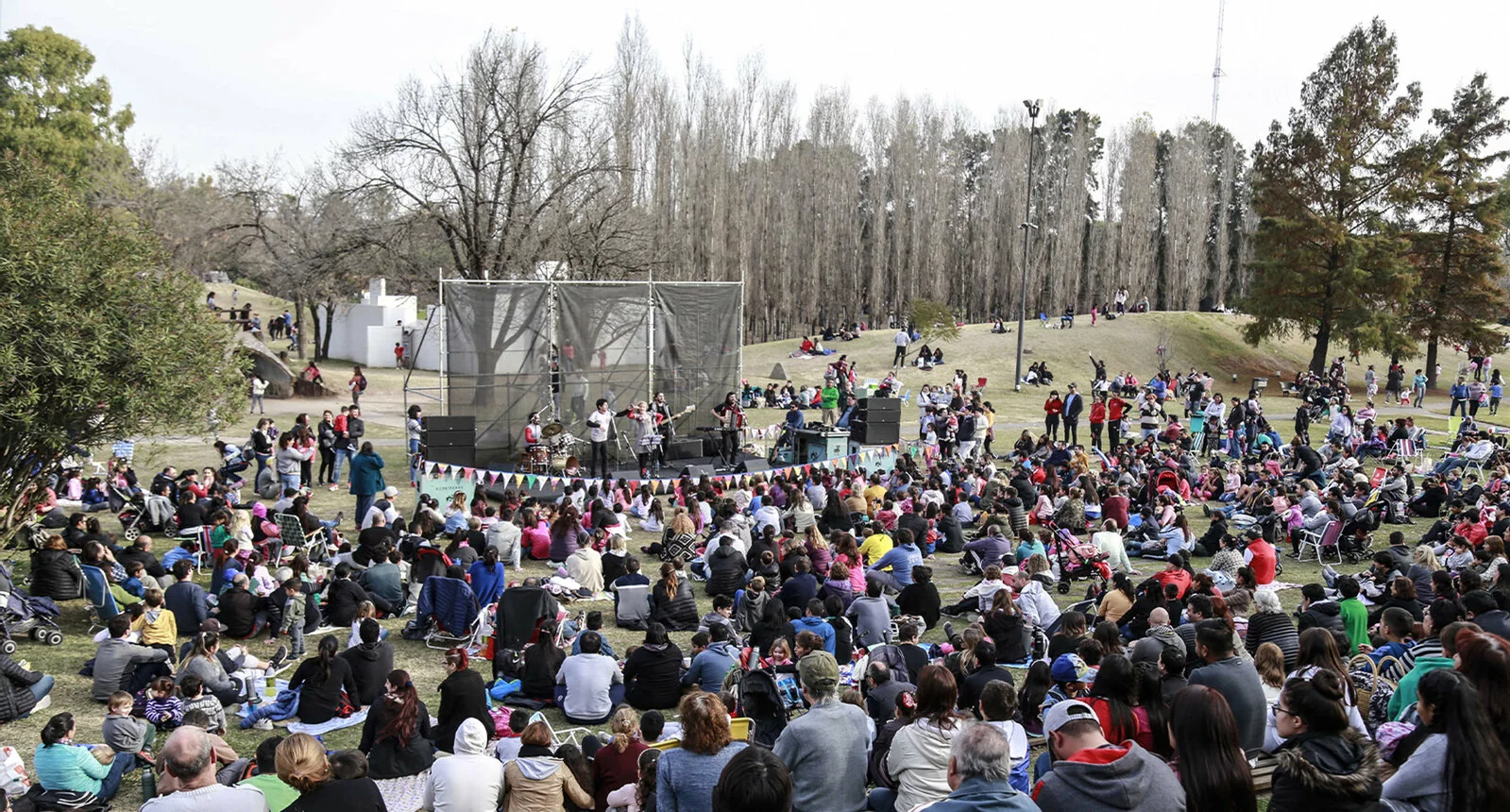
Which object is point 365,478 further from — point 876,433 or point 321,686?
point 876,433

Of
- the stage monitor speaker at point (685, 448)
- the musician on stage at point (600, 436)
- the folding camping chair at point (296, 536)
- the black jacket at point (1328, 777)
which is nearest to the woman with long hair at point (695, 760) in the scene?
the black jacket at point (1328, 777)

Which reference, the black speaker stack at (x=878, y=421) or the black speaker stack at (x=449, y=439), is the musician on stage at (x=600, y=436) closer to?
the black speaker stack at (x=449, y=439)

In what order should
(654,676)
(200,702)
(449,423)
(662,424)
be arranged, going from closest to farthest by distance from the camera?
(200,702), (654,676), (449,423), (662,424)

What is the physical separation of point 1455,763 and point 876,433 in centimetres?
1763

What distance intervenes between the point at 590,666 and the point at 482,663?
2123mm

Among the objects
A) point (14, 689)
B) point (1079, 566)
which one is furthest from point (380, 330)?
point (14, 689)

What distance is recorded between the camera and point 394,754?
660 centimetres

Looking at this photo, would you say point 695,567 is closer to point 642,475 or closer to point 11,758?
point 642,475

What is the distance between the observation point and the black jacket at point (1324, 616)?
8.21 metres

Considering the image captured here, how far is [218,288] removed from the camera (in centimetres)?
5566

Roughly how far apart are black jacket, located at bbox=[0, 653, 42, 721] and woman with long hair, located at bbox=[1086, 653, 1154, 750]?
7.64 metres

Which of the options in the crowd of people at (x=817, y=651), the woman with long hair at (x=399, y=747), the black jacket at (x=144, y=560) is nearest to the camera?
the crowd of people at (x=817, y=651)

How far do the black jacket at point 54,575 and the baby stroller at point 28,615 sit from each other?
201mm

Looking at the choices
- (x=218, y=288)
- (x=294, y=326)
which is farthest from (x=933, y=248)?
(x=218, y=288)
